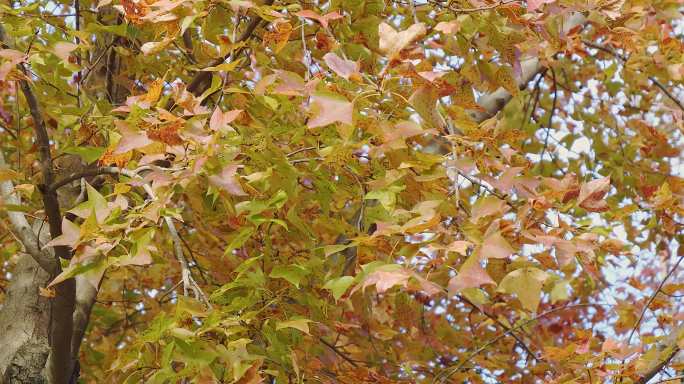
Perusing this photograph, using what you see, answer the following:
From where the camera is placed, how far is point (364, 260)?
6.63 ft

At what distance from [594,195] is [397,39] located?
1.75 feet

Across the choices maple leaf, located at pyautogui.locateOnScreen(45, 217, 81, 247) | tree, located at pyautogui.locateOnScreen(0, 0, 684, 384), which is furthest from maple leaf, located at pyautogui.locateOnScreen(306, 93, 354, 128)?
maple leaf, located at pyautogui.locateOnScreen(45, 217, 81, 247)

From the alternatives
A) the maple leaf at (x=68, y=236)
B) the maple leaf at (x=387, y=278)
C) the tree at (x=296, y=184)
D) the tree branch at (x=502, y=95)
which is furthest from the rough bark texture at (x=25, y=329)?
the tree branch at (x=502, y=95)

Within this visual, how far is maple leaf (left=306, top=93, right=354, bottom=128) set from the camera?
55.9 inches

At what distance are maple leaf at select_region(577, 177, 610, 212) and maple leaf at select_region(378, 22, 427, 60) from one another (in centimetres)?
48

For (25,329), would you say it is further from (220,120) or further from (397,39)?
(397,39)

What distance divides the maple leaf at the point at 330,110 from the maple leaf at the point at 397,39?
0.13 m

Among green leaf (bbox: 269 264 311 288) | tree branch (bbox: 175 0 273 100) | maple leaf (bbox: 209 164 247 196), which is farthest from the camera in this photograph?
tree branch (bbox: 175 0 273 100)

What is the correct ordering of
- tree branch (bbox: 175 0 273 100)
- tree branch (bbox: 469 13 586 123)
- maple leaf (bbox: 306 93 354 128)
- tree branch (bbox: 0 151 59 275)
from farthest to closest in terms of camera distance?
tree branch (bbox: 469 13 586 123) < tree branch (bbox: 0 151 59 275) < tree branch (bbox: 175 0 273 100) < maple leaf (bbox: 306 93 354 128)

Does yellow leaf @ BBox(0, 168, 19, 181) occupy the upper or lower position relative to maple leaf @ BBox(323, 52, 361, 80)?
lower

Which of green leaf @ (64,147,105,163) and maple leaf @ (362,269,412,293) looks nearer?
maple leaf @ (362,269,412,293)

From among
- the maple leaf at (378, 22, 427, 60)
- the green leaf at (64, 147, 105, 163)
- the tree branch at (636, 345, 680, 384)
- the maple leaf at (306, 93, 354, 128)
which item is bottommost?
the green leaf at (64, 147, 105, 163)

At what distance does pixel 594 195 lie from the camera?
158cm

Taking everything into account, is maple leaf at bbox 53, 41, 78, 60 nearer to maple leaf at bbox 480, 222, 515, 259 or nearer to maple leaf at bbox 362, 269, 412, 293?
maple leaf at bbox 362, 269, 412, 293
